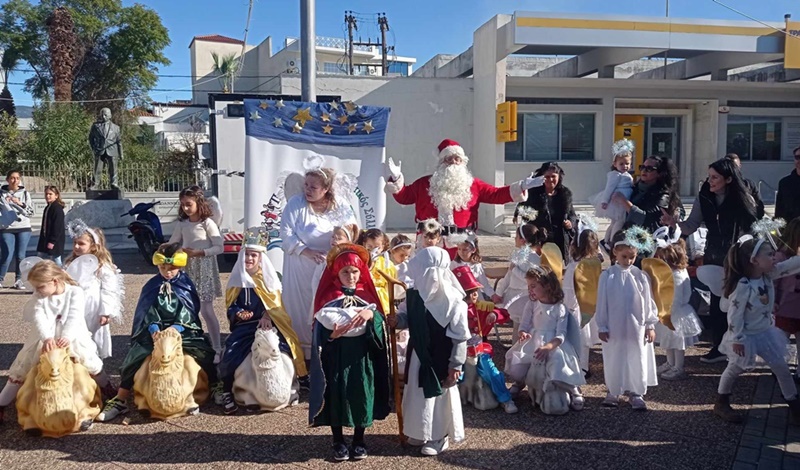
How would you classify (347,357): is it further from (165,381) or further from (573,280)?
(573,280)

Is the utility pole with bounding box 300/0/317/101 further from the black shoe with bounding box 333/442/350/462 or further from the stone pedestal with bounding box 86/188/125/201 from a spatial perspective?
the stone pedestal with bounding box 86/188/125/201

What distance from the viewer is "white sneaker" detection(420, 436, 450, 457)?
376 cm

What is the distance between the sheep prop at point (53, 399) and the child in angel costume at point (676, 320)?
4.11 m

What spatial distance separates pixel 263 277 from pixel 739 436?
10.8ft

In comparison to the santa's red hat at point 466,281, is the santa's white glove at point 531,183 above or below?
above

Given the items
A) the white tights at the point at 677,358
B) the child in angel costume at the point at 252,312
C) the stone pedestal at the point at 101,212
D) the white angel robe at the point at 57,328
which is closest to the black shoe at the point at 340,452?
the child in angel costume at the point at 252,312

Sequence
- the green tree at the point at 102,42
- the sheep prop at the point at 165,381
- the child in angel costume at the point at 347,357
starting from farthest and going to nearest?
1. the green tree at the point at 102,42
2. the sheep prop at the point at 165,381
3. the child in angel costume at the point at 347,357

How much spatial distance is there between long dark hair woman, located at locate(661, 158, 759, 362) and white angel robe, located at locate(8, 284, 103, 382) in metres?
Result: 4.70

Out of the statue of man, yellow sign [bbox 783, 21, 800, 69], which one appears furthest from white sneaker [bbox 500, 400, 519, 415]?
the statue of man

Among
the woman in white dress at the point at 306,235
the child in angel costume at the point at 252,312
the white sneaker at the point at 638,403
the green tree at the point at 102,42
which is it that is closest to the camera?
the white sneaker at the point at 638,403

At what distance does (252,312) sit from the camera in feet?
15.2

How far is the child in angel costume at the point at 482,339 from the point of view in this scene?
435cm

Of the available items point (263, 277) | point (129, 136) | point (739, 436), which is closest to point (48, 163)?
point (129, 136)

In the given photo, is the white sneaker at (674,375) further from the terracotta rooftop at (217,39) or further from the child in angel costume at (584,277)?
the terracotta rooftop at (217,39)
